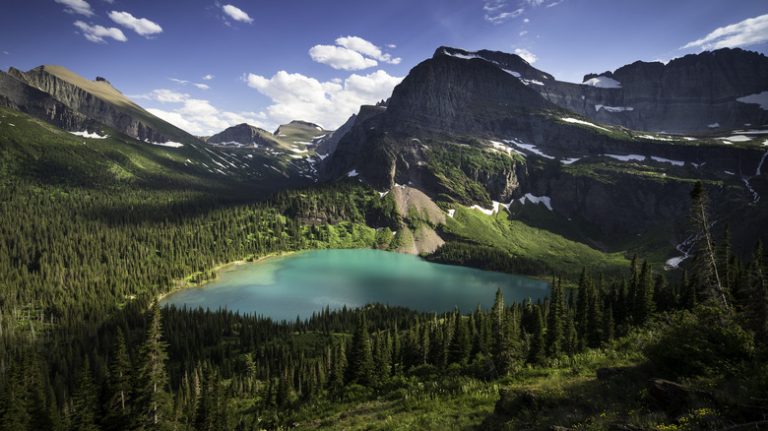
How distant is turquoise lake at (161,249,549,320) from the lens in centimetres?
13112

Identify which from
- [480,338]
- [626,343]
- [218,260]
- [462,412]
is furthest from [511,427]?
[218,260]

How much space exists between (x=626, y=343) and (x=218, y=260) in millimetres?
179047

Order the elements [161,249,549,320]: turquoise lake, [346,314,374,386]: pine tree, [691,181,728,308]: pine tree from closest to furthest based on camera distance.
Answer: [691,181,728,308]: pine tree
[346,314,374,386]: pine tree
[161,249,549,320]: turquoise lake

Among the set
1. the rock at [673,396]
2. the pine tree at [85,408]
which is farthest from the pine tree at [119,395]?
the rock at [673,396]

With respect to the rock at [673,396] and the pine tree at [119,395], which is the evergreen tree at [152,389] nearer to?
the pine tree at [119,395]

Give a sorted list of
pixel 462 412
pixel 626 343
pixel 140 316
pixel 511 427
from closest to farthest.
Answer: pixel 511 427 < pixel 462 412 < pixel 626 343 < pixel 140 316

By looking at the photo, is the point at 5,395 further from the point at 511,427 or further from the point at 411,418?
the point at 511,427

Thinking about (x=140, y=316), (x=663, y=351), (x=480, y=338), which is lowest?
(x=140, y=316)

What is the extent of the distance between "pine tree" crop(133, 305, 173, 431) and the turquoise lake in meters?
90.6

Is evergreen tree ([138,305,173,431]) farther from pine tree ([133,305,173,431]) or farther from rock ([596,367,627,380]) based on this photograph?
rock ([596,367,627,380])

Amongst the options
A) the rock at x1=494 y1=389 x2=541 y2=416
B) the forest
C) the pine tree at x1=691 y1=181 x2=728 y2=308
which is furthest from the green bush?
the pine tree at x1=691 y1=181 x2=728 y2=308

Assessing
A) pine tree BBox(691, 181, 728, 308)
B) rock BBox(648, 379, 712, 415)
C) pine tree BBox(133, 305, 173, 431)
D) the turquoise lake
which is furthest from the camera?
the turquoise lake

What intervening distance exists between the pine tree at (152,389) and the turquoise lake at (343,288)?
90.6m

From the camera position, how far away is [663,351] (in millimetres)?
19438
